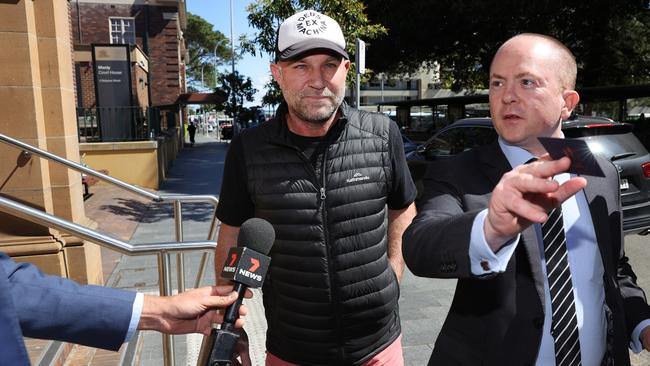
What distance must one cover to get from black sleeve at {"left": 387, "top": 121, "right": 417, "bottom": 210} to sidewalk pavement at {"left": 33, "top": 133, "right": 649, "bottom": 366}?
1.94 metres

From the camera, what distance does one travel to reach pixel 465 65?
24734 millimetres

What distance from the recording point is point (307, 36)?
7.16ft

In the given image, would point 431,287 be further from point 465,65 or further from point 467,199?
point 465,65

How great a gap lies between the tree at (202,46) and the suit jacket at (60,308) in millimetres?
67144

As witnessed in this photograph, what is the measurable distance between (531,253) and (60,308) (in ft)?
4.44

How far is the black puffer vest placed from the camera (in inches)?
84.8

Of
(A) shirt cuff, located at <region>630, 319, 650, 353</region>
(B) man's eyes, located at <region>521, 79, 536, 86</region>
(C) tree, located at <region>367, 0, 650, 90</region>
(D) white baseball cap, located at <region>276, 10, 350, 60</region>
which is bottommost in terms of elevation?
(A) shirt cuff, located at <region>630, 319, 650, 353</region>

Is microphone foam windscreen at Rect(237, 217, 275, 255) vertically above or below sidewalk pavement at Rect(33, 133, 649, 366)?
above

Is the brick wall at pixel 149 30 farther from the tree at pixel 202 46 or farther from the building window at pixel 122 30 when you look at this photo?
the tree at pixel 202 46

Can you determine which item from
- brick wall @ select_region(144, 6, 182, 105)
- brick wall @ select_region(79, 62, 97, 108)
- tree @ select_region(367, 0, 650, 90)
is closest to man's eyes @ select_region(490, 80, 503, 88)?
tree @ select_region(367, 0, 650, 90)

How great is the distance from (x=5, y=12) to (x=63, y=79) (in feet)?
2.41

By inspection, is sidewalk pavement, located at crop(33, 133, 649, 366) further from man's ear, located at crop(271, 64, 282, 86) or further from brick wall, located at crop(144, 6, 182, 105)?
brick wall, located at crop(144, 6, 182, 105)

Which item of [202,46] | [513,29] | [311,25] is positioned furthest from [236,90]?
[202,46]

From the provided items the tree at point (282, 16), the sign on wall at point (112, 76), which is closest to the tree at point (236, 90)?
the sign on wall at point (112, 76)
